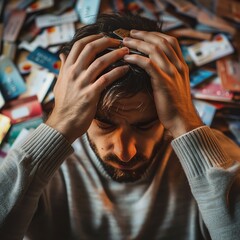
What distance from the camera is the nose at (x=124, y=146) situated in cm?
83

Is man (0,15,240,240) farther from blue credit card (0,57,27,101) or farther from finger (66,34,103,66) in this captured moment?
blue credit card (0,57,27,101)

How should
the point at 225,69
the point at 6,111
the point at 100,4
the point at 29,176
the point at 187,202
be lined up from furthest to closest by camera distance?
the point at 100,4 → the point at 225,69 → the point at 6,111 → the point at 187,202 → the point at 29,176

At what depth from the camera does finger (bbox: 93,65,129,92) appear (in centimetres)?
75

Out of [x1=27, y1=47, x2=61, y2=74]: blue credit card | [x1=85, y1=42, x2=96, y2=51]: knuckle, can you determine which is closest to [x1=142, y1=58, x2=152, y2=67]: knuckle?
[x1=85, y1=42, x2=96, y2=51]: knuckle

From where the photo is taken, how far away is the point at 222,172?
0.77 metres

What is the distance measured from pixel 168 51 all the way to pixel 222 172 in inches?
10.3

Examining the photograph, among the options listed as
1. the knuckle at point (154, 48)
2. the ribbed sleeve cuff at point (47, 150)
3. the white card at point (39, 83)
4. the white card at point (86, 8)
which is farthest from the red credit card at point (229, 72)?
the ribbed sleeve cuff at point (47, 150)

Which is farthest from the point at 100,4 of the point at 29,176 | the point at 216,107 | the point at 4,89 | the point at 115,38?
the point at 29,176

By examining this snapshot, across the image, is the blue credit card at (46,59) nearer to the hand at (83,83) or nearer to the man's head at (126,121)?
the man's head at (126,121)

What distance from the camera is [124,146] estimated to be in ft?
2.74

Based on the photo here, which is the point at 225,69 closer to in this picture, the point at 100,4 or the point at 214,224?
the point at 100,4

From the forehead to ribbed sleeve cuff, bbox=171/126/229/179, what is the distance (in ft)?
0.28

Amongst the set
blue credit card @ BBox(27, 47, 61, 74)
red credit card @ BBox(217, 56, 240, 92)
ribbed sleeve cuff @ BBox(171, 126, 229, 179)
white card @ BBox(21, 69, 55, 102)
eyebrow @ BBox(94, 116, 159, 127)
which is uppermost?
eyebrow @ BBox(94, 116, 159, 127)

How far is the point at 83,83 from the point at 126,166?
22 centimetres
